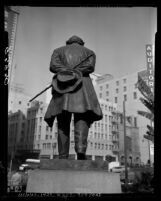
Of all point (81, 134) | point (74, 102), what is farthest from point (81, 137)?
point (74, 102)

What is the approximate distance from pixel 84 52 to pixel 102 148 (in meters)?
52.7

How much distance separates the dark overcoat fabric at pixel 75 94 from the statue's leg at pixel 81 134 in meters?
0.17

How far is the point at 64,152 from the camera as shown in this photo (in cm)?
540

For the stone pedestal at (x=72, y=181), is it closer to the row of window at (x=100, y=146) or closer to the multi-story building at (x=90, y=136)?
the multi-story building at (x=90, y=136)

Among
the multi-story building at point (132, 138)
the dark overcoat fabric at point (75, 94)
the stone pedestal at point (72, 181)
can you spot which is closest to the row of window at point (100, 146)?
the multi-story building at point (132, 138)

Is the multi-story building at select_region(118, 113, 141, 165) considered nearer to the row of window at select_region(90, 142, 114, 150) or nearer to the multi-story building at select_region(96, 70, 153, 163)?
the multi-story building at select_region(96, 70, 153, 163)

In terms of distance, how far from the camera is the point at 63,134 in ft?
18.1

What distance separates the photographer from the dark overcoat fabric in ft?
17.9

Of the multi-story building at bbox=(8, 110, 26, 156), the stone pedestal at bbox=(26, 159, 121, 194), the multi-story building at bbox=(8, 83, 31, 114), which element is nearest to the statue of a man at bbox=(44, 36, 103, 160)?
the stone pedestal at bbox=(26, 159, 121, 194)

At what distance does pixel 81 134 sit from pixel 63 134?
1.29 ft

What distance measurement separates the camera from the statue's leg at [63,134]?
5415mm

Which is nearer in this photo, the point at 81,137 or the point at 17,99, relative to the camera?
the point at 81,137

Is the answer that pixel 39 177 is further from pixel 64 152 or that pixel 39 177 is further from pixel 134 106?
pixel 134 106

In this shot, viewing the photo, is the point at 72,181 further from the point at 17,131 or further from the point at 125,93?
the point at 17,131
